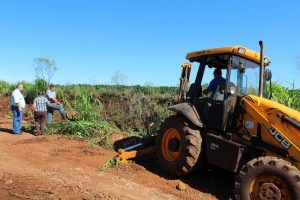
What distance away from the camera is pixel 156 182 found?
24.5 feet

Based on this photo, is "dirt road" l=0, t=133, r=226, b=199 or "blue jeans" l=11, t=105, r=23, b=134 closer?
"dirt road" l=0, t=133, r=226, b=199

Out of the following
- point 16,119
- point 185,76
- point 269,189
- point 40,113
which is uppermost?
point 185,76

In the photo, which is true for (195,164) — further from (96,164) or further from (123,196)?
(96,164)

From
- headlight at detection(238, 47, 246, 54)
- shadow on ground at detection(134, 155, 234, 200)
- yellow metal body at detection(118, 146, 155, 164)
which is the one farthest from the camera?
yellow metal body at detection(118, 146, 155, 164)

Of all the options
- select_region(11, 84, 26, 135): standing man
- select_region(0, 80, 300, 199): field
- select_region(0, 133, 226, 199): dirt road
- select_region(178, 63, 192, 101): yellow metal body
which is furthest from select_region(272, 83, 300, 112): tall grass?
select_region(11, 84, 26, 135): standing man

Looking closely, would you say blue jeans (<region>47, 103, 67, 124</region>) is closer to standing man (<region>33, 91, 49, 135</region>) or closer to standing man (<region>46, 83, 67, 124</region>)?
standing man (<region>46, 83, 67, 124</region>)

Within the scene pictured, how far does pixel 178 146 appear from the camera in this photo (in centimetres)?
770

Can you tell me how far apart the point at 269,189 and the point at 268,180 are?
13cm

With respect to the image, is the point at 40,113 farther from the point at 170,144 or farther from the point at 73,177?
the point at 170,144

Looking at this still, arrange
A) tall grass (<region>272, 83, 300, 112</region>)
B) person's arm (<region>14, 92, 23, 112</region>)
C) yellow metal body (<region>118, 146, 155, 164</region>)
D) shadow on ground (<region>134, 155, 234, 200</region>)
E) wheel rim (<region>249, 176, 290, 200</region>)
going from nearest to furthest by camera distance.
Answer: wheel rim (<region>249, 176, 290, 200</region>) < shadow on ground (<region>134, 155, 234, 200</region>) < yellow metal body (<region>118, 146, 155, 164</region>) < tall grass (<region>272, 83, 300, 112</region>) < person's arm (<region>14, 92, 23, 112</region>)

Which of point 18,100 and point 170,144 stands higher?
point 18,100

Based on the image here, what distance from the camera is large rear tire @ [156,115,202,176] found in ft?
23.7

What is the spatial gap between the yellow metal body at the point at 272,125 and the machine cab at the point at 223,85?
293 mm

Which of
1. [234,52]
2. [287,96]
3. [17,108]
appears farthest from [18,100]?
[287,96]
